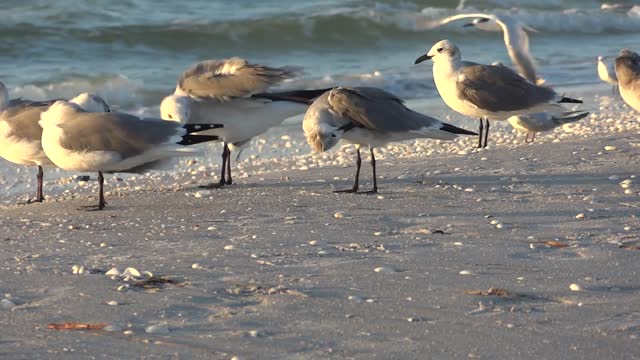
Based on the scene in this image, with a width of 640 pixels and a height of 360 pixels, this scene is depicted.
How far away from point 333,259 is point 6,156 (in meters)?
3.37

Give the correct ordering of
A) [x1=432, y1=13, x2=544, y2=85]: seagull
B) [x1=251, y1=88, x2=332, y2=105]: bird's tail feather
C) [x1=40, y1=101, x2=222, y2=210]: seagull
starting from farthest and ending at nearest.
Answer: [x1=432, y1=13, x2=544, y2=85]: seagull < [x1=251, y1=88, x2=332, y2=105]: bird's tail feather < [x1=40, y1=101, x2=222, y2=210]: seagull

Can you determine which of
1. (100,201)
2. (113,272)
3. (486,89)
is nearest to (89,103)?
(100,201)

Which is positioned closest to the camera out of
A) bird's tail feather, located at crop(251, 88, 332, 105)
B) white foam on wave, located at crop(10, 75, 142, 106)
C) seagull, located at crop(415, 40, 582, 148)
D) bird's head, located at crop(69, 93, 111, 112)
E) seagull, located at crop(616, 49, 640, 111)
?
bird's head, located at crop(69, 93, 111, 112)

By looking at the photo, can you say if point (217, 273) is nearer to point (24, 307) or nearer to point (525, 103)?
point (24, 307)

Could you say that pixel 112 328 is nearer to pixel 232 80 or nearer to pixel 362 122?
pixel 362 122

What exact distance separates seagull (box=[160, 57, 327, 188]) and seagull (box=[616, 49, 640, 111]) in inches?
108

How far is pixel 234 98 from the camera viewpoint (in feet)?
28.7

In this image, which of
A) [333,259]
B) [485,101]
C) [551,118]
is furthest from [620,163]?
[333,259]

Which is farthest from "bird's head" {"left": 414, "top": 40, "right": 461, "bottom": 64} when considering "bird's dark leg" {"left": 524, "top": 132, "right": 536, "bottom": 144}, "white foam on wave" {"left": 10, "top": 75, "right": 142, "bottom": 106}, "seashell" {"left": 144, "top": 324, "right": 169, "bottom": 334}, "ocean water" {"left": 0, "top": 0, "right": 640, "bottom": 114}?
"seashell" {"left": 144, "top": 324, "right": 169, "bottom": 334}

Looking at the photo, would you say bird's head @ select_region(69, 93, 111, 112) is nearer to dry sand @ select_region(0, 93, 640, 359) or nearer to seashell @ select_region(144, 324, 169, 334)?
dry sand @ select_region(0, 93, 640, 359)

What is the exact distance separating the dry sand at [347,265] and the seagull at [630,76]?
1.34 m

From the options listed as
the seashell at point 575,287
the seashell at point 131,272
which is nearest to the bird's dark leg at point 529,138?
the seashell at point 575,287

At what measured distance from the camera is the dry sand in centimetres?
460

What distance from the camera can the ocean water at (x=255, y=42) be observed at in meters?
16.0
